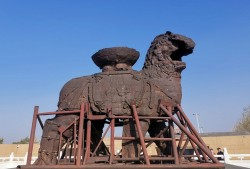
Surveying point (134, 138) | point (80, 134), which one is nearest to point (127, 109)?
point (134, 138)

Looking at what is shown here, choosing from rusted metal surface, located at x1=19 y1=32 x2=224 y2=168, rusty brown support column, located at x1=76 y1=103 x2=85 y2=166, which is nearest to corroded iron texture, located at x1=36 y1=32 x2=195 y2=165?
rusted metal surface, located at x1=19 y1=32 x2=224 y2=168

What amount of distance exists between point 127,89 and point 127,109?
493 mm

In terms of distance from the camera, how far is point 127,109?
19.1ft

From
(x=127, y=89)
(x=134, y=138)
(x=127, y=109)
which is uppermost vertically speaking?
(x=127, y=89)

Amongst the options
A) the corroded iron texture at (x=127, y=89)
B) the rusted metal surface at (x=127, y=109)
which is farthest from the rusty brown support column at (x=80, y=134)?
the corroded iron texture at (x=127, y=89)

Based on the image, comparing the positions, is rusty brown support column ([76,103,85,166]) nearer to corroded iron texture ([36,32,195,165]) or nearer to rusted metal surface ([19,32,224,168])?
rusted metal surface ([19,32,224,168])

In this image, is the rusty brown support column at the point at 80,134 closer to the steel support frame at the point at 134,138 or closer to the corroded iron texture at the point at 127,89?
the steel support frame at the point at 134,138

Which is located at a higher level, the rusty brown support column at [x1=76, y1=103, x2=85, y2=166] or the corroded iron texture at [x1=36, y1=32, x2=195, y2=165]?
the corroded iron texture at [x1=36, y1=32, x2=195, y2=165]

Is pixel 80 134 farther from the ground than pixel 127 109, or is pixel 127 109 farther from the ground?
pixel 127 109

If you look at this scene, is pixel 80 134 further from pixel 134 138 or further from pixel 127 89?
pixel 127 89

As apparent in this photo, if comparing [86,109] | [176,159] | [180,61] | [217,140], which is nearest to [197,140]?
[176,159]

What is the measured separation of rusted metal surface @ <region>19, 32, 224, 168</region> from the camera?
18.0ft

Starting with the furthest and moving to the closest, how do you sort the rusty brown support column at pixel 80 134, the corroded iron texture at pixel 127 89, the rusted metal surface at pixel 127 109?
1. the corroded iron texture at pixel 127 89
2. the rusted metal surface at pixel 127 109
3. the rusty brown support column at pixel 80 134

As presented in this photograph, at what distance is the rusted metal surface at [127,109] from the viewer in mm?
5473
